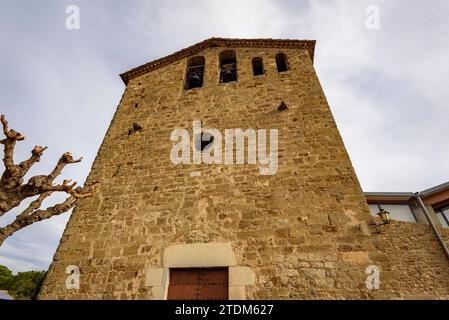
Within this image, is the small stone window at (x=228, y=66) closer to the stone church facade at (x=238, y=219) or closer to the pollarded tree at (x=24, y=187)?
the stone church facade at (x=238, y=219)

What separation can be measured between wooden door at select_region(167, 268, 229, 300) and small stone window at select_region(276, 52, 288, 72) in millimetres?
5909

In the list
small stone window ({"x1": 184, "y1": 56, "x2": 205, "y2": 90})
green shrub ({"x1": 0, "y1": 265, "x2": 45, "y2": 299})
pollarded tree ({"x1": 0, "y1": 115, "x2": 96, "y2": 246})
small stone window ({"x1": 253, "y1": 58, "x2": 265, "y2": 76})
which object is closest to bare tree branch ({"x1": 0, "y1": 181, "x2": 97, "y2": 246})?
pollarded tree ({"x1": 0, "y1": 115, "x2": 96, "y2": 246})

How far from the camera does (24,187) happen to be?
4059mm

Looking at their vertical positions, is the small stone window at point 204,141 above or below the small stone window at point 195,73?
below

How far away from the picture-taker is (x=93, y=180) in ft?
19.1

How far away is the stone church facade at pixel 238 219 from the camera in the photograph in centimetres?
394

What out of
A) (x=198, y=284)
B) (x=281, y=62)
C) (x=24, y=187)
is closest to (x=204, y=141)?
(x=198, y=284)

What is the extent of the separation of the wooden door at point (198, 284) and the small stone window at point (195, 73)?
17.5 feet

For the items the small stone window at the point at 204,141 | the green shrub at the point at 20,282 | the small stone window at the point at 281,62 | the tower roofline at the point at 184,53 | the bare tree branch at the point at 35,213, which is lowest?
the bare tree branch at the point at 35,213

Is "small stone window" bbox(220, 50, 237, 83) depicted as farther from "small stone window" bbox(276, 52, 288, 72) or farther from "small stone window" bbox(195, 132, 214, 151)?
"small stone window" bbox(195, 132, 214, 151)

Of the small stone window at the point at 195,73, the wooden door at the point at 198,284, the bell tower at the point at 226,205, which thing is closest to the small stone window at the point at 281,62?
the bell tower at the point at 226,205

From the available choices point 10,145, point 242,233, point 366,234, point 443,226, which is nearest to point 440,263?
point 443,226

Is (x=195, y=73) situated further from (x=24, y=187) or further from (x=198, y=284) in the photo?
(x=198, y=284)

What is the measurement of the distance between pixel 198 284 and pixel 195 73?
247 inches
